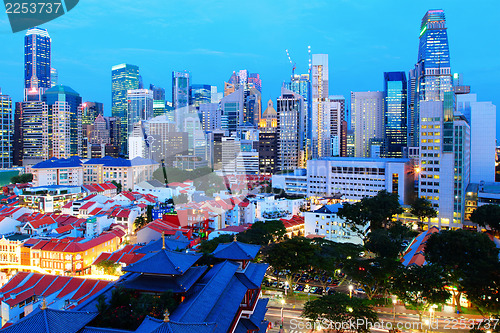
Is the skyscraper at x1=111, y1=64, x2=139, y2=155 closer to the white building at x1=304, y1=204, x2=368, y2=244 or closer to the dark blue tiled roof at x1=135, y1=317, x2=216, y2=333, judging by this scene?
the white building at x1=304, y1=204, x2=368, y2=244

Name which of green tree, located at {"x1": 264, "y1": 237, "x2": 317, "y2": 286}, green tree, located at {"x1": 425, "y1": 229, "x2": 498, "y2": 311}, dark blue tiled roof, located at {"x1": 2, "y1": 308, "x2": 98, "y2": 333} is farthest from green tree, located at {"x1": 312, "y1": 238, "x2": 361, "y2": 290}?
dark blue tiled roof, located at {"x1": 2, "y1": 308, "x2": 98, "y2": 333}

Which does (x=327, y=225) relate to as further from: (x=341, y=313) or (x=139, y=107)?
(x=139, y=107)

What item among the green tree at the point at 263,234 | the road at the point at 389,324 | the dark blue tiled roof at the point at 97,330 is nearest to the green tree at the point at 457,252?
the road at the point at 389,324

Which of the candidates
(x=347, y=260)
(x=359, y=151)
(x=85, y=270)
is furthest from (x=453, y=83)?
(x=85, y=270)

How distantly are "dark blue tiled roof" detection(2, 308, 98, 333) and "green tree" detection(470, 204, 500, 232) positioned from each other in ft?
80.5

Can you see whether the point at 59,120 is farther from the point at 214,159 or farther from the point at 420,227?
the point at 420,227

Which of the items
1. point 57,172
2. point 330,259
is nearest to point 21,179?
point 57,172

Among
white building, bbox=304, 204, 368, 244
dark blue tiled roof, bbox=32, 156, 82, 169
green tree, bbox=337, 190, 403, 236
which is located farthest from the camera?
dark blue tiled roof, bbox=32, 156, 82, 169

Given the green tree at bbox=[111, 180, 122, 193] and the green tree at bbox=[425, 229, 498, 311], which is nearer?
the green tree at bbox=[425, 229, 498, 311]

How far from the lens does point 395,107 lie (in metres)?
90.6

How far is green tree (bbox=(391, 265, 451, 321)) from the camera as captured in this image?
41.1ft

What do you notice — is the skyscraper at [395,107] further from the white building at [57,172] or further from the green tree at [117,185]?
the white building at [57,172]

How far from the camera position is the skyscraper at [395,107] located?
8950 cm

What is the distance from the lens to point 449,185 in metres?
30.4
